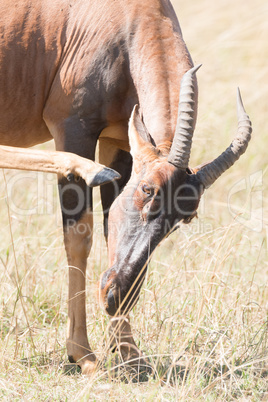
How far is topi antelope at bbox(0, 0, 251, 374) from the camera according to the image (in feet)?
16.2

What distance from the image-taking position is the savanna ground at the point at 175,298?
5.11 metres

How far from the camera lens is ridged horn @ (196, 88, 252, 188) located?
16.6 ft

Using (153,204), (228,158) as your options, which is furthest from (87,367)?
(228,158)

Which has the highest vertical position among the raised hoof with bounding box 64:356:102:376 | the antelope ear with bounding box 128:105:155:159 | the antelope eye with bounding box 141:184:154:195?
the antelope ear with bounding box 128:105:155:159

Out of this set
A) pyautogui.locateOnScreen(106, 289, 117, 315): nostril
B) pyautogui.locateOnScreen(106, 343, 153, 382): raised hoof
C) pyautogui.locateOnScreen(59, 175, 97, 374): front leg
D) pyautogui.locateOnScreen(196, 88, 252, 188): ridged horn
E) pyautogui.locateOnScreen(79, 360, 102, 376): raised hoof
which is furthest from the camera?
pyautogui.locateOnScreen(59, 175, 97, 374): front leg

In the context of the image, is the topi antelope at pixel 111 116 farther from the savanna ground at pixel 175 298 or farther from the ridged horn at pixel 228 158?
the savanna ground at pixel 175 298

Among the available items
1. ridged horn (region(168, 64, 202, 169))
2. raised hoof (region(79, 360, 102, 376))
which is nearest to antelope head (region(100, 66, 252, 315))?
ridged horn (region(168, 64, 202, 169))

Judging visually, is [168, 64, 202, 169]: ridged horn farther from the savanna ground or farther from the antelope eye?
the savanna ground

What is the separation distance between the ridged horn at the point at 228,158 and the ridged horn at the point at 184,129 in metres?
0.22

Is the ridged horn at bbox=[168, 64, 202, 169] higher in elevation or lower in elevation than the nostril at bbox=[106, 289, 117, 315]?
higher

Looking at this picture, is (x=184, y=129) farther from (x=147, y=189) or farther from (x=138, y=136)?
(x=147, y=189)

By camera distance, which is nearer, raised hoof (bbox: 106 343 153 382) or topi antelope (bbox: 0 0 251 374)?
topi antelope (bbox: 0 0 251 374)

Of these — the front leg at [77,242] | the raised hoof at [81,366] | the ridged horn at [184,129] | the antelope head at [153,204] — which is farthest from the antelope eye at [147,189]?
the raised hoof at [81,366]

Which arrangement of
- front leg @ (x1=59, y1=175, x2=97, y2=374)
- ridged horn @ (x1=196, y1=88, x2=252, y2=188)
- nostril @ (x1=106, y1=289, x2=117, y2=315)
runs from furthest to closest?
front leg @ (x1=59, y1=175, x2=97, y2=374), ridged horn @ (x1=196, y1=88, x2=252, y2=188), nostril @ (x1=106, y1=289, x2=117, y2=315)
